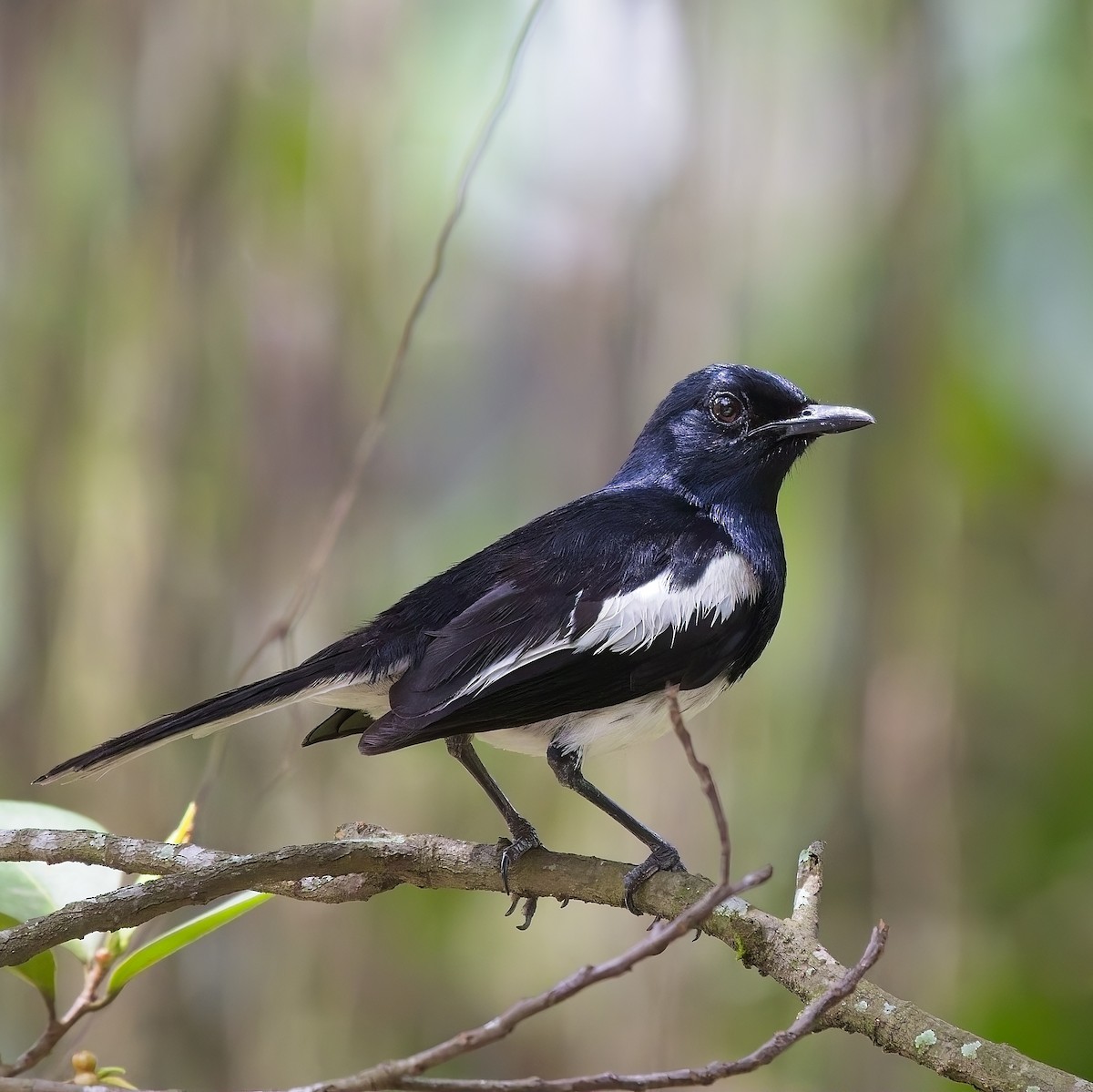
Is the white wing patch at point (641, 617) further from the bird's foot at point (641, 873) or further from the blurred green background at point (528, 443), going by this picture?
the blurred green background at point (528, 443)

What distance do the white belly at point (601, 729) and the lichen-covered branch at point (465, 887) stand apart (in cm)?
27

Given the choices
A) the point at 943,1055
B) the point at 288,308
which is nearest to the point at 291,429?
the point at 288,308

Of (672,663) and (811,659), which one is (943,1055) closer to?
(672,663)

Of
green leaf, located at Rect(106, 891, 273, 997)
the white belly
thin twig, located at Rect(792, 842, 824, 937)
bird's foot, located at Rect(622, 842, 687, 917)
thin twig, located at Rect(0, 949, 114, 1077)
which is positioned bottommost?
thin twig, located at Rect(0, 949, 114, 1077)

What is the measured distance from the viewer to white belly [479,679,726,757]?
2373 mm

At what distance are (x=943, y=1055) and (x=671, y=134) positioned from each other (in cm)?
369

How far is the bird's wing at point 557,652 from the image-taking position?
2213 mm

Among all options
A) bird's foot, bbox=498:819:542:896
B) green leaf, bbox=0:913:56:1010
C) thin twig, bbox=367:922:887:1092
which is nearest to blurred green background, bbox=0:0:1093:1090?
bird's foot, bbox=498:819:542:896

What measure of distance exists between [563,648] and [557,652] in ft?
0.04

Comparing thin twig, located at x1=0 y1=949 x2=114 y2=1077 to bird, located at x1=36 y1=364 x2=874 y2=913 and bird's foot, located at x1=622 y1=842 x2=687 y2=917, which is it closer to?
bird, located at x1=36 y1=364 x2=874 y2=913

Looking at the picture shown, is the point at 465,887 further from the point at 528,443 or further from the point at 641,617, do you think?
the point at 528,443

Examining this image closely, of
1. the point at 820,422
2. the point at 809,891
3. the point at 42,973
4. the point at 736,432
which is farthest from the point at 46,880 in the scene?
the point at 820,422

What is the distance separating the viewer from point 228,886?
1910 millimetres

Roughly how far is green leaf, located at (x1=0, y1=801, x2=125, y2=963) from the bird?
22 cm
